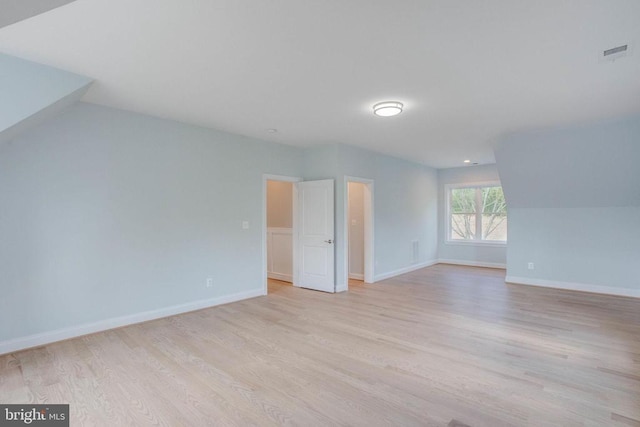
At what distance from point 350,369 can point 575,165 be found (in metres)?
4.93

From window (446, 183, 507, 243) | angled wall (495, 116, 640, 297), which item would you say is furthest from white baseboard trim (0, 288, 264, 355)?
window (446, 183, 507, 243)

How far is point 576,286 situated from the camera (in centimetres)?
557

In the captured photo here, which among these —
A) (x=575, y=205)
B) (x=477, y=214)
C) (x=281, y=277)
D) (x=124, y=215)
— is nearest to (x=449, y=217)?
(x=477, y=214)

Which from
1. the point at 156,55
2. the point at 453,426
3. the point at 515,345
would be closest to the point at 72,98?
the point at 156,55

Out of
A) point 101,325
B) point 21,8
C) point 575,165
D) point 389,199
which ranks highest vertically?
point 575,165

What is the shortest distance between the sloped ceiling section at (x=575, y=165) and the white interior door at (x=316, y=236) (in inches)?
120

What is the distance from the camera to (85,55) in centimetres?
249

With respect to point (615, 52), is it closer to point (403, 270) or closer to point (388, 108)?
point (388, 108)

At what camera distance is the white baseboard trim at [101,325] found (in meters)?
3.03

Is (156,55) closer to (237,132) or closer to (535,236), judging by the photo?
(237,132)

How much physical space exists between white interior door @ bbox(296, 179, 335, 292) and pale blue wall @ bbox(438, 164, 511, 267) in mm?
4538

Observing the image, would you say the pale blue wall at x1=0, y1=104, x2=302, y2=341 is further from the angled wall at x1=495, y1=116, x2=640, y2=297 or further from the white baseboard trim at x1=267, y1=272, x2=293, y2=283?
the angled wall at x1=495, y1=116, x2=640, y2=297

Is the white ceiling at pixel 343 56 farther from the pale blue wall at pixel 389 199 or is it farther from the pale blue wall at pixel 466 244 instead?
the pale blue wall at pixel 466 244

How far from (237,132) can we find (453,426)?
4328mm
